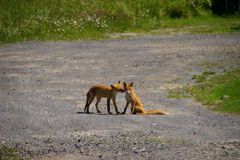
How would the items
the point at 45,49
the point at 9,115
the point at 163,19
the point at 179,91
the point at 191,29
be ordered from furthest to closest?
the point at 163,19 → the point at 191,29 → the point at 45,49 → the point at 179,91 → the point at 9,115

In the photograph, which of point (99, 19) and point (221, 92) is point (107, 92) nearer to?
point (221, 92)

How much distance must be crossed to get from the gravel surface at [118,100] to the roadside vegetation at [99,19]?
1.78 meters

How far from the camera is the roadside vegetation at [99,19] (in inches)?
906

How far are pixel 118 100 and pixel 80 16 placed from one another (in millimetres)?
14799

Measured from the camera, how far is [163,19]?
2738 cm

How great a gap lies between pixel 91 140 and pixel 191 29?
1913 centimetres

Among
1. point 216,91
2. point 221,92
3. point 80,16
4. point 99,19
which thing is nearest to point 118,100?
point 216,91

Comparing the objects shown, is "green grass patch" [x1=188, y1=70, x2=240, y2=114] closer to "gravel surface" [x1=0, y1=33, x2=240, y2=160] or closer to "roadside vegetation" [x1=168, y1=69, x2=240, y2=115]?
"roadside vegetation" [x1=168, y1=69, x2=240, y2=115]

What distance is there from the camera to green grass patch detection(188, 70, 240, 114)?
9.83m

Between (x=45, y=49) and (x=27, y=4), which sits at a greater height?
(x=27, y=4)

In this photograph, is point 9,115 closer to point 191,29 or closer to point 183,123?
point 183,123

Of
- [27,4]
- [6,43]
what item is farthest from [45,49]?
[27,4]

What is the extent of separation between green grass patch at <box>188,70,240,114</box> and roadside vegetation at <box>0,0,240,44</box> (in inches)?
433

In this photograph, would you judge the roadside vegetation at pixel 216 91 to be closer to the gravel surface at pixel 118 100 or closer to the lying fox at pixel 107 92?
the gravel surface at pixel 118 100
